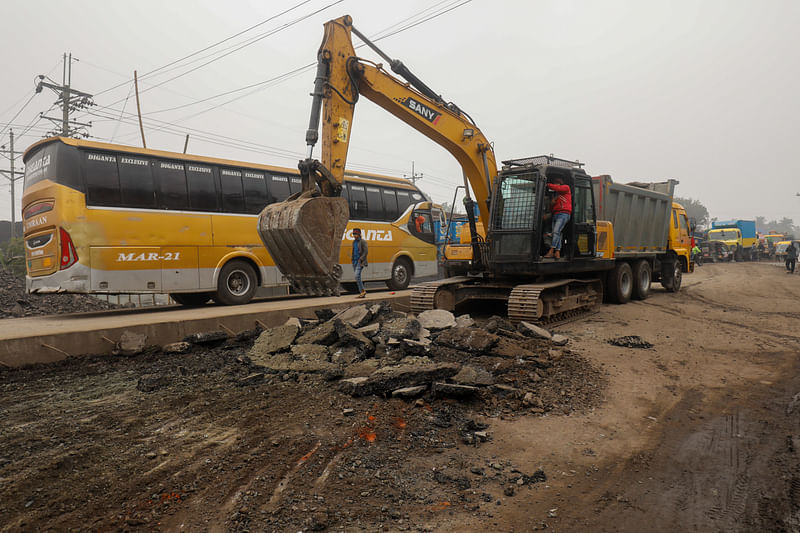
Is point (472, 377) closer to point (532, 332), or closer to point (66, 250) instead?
point (532, 332)

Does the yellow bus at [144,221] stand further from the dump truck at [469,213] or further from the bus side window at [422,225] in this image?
the dump truck at [469,213]

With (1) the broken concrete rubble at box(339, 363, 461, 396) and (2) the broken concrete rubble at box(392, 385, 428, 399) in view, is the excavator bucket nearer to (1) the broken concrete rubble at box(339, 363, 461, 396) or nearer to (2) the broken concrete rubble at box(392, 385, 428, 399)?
(1) the broken concrete rubble at box(339, 363, 461, 396)

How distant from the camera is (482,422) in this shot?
4.17m

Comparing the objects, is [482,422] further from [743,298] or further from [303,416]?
→ [743,298]

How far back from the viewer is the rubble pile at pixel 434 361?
4.66 metres

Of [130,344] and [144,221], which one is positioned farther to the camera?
[144,221]

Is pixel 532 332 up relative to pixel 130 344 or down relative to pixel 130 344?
up

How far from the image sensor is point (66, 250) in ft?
29.5

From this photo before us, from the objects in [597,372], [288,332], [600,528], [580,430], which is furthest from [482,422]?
[288,332]

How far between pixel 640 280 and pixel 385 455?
10852 millimetres

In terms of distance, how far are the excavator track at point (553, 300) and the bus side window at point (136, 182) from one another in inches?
306

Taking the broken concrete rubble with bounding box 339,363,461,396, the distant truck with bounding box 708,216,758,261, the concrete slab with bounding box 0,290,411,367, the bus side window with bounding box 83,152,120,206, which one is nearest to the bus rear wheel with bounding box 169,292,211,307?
the bus side window with bounding box 83,152,120,206

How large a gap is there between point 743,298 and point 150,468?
1518 cm

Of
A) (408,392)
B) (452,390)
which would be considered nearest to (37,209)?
(408,392)
